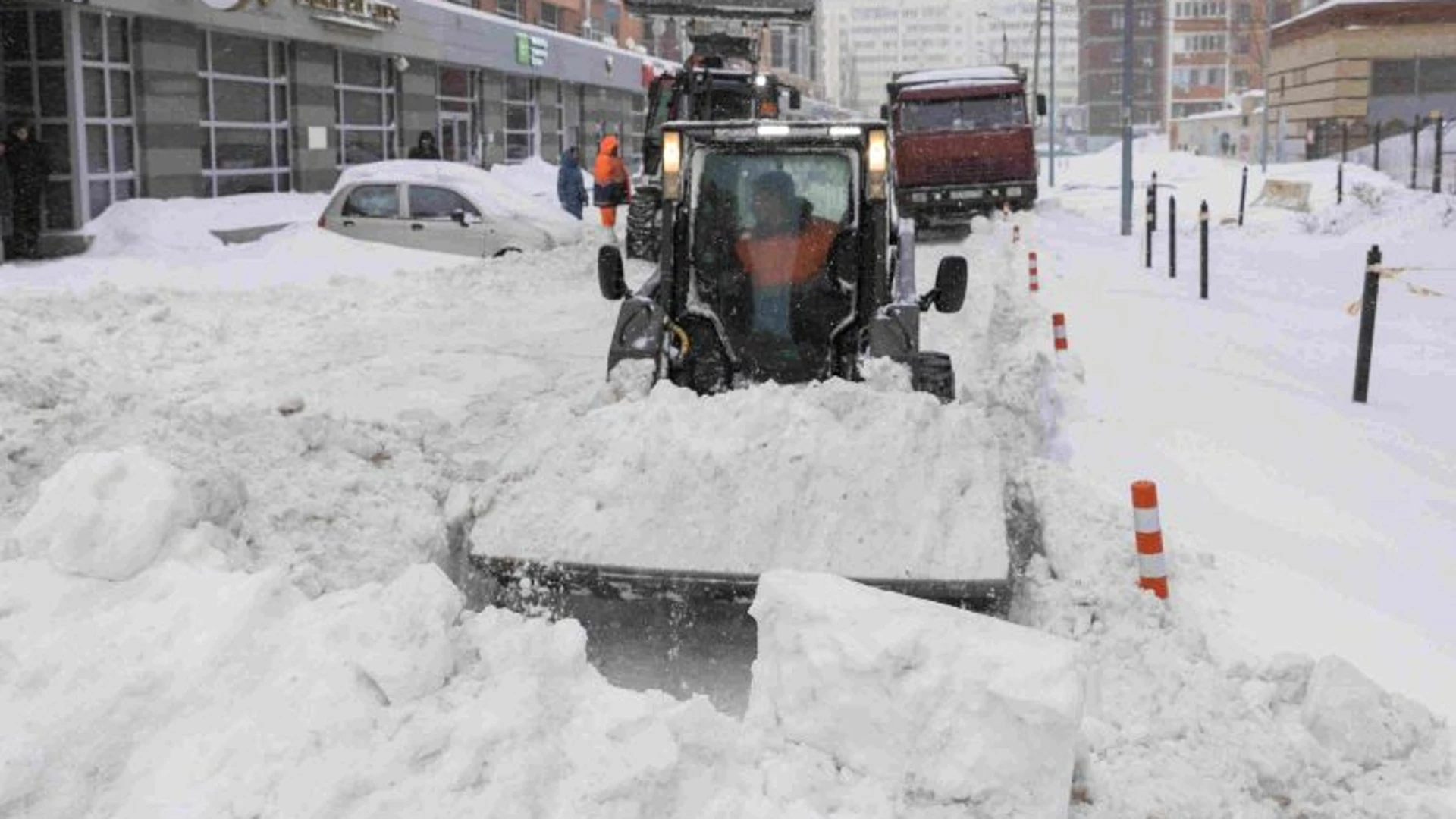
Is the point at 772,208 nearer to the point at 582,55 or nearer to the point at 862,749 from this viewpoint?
the point at 862,749

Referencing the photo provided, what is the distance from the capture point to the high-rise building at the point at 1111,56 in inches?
4665

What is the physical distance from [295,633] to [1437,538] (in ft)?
18.5

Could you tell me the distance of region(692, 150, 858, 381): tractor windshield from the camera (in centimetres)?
755

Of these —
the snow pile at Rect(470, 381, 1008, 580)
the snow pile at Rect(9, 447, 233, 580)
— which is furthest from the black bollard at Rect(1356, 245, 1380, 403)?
the snow pile at Rect(9, 447, 233, 580)

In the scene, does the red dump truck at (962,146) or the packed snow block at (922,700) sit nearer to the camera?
the packed snow block at (922,700)

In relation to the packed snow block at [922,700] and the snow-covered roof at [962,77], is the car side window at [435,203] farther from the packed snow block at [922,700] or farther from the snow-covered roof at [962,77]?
the packed snow block at [922,700]

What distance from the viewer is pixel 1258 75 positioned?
295 feet

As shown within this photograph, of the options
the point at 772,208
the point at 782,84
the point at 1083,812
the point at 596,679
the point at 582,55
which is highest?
the point at 582,55

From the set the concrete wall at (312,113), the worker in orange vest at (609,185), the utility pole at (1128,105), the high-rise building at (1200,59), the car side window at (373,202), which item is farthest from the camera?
the high-rise building at (1200,59)

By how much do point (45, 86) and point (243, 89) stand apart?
5181mm

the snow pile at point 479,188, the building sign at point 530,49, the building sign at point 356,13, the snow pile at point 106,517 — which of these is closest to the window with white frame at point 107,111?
the snow pile at point 479,188

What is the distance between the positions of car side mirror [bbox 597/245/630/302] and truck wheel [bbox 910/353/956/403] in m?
1.63

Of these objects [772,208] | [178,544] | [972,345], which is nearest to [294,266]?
[972,345]

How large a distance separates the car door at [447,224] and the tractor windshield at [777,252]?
498 inches
